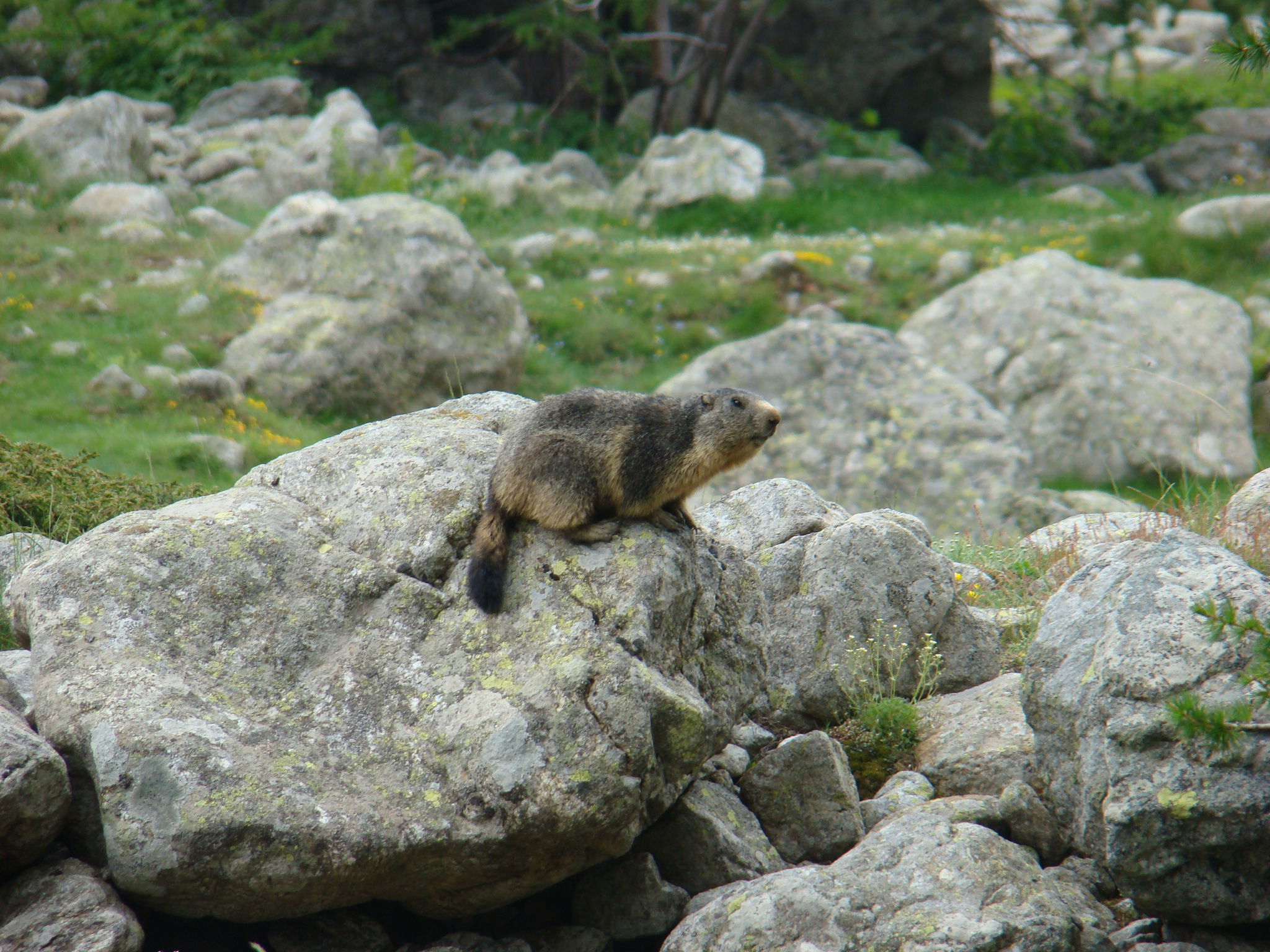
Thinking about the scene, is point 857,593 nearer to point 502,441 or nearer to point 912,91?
point 502,441

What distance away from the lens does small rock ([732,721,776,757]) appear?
22.7 ft

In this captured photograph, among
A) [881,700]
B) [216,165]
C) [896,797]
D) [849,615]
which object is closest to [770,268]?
[216,165]

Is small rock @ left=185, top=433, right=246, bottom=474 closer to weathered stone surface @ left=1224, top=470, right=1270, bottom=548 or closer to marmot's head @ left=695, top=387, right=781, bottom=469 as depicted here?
weathered stone surface @ left=1224, top=470, right=1270, bottom=548

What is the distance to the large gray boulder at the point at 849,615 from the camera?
729cm

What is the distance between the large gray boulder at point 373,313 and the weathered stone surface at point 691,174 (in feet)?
24.6

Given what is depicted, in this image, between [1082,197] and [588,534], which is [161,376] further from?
[1082,197]

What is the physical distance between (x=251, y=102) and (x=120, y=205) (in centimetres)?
773

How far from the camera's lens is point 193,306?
47.0 ft

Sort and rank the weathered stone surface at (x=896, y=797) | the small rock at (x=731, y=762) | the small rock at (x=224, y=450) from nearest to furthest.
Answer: the weathered stone surface at (x=896, y=797)
the small rock at (x=731, y=762)
the small rock at (x=224, y=450)

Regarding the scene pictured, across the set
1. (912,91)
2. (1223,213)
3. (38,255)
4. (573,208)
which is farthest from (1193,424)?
(912,91)

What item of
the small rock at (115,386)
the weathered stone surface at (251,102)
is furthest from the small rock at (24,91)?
the small rock at (115,386)

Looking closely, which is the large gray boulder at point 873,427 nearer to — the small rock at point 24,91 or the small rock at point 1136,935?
the small rock at point 1136,935

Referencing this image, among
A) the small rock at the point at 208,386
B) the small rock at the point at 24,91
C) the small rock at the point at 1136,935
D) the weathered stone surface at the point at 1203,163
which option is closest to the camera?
the small rock at the point at 1136,935

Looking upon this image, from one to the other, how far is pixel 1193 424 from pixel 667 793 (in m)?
11.0
